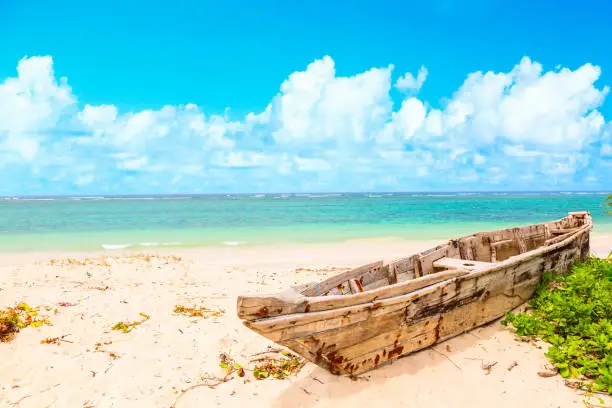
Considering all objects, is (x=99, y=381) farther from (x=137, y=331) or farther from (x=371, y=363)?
(x=371, y=363)

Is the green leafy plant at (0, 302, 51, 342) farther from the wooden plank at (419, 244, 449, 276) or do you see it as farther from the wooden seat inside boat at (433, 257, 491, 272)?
the wooden seat inside boat at (433, 257, 491, 272)

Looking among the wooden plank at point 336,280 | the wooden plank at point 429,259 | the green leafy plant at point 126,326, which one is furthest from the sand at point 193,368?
the wooden plank at point 429,259

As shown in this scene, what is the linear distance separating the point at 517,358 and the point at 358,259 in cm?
874

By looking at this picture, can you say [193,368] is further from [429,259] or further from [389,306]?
[429,259]

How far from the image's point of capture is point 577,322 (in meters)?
4.86

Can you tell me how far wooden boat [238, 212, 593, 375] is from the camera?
3.56 m

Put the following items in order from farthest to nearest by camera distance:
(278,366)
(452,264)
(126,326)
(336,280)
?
(452,264), (126,326), (336,280), (278,366)

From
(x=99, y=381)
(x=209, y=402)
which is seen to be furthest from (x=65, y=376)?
(x=209, y=402)

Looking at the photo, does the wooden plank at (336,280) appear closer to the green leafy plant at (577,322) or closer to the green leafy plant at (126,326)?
the green leafy plant at (577,322)

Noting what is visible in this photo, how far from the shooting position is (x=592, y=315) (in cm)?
491

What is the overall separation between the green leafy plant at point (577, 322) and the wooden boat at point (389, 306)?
282 millimetres

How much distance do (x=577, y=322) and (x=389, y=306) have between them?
2.62 m

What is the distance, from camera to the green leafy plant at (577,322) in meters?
4.05

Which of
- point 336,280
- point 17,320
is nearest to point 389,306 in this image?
point 336,280
